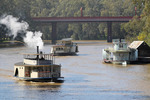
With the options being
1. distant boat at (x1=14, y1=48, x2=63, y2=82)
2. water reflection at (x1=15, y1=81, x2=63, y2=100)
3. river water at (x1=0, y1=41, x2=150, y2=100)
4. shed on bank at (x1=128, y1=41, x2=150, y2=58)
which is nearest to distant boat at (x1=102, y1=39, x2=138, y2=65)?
shed on bank at (x1=128, y1=41, x2=150, y2=58)

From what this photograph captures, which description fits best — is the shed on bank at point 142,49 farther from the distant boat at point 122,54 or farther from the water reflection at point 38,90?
the water reflection at point 38,90

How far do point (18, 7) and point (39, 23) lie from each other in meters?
11.7

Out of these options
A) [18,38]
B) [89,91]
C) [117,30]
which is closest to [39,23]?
[18,38]

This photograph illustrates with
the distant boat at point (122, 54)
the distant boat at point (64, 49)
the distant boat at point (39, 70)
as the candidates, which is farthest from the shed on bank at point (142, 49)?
the distant boat at point (39, 70)

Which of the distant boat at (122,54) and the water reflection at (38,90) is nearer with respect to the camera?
the water reflection at (38,90)


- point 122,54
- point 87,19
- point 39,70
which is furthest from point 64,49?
point 87,19

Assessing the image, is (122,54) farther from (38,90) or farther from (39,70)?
(38,90)

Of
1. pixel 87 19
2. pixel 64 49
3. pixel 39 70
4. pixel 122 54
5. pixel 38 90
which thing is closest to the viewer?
pixel 38 90

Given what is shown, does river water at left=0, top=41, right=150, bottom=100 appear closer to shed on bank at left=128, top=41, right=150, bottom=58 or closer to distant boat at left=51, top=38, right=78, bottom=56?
shed on bank at left=128, top=41, right=150, bottom=58

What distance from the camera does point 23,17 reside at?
163m

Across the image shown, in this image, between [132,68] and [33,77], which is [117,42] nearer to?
[132,68]

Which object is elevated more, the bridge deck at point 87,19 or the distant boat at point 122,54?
the bridge deck at point 87,19

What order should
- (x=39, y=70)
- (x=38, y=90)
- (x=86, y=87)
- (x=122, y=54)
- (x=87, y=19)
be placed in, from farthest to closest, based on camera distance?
(x=87, y=19), (x=122, y=54), (x=39, y=70), (x=86, y=87), (x=38, y=90)

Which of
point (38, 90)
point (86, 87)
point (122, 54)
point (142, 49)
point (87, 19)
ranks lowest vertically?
point (38, 90)
